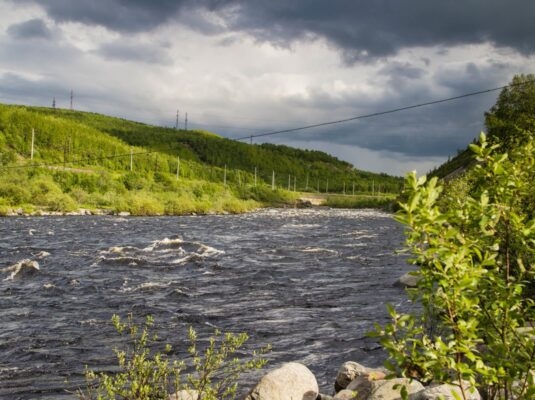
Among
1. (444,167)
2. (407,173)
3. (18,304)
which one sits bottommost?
(18,304)

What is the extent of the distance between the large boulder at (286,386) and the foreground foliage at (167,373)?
0.39 meters

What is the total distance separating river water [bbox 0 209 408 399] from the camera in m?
12.3

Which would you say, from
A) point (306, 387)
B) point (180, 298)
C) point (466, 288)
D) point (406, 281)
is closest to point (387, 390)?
point (306, 387)

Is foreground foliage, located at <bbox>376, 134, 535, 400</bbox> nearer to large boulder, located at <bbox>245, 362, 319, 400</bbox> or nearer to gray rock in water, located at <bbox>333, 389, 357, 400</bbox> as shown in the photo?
gray rock in water, located at <bbox>333, 389, 357, 400</bbox>

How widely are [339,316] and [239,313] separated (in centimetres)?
326

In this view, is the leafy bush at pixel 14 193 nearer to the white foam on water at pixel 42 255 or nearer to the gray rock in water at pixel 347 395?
the white foam on water at pixel 42 255

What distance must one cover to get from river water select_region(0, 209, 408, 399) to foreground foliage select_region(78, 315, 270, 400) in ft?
2.94

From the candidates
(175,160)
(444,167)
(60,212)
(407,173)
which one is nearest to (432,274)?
(407,173)

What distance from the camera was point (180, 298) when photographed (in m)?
19.0

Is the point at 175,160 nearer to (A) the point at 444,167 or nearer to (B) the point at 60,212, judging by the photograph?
(A) the point at 444,167

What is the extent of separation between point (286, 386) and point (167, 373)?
8.55ft

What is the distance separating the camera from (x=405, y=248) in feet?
13.7

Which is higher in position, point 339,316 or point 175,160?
point 175,160

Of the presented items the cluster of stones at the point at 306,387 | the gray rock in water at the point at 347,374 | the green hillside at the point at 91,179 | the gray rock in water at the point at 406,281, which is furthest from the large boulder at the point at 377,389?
the green hillside at the point at 91,179
